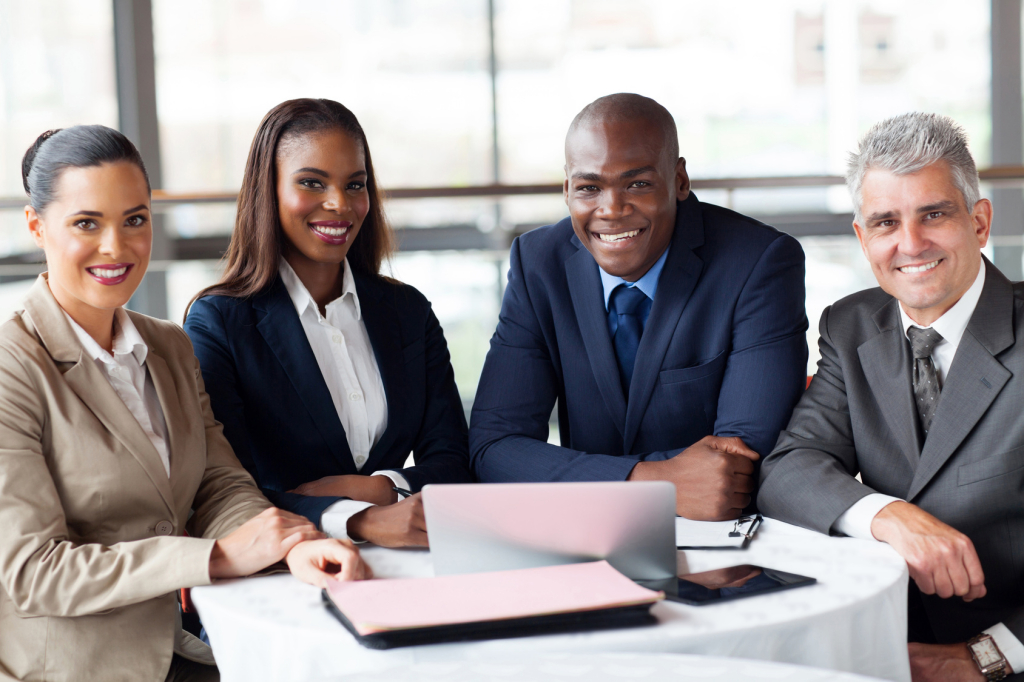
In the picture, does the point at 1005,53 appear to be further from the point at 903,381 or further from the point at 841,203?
the point at 903,381

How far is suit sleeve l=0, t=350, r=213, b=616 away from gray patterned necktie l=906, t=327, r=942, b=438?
127 centimetres

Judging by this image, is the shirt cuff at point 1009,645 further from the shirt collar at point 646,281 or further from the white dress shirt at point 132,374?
the white dress shirt at point 132,374

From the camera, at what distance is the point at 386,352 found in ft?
7.16

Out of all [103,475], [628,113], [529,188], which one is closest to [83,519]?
[103,475]

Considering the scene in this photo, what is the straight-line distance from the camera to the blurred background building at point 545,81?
6.03 metres

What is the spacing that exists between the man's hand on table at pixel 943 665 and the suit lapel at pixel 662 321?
2.37ft

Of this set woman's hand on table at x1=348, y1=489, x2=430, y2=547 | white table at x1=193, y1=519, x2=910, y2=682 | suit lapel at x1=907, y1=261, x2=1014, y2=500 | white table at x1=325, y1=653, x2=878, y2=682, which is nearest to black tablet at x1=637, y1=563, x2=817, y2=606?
white table at x1=193, y1=519, x2=910, y2=682

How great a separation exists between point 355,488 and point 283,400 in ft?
0.91

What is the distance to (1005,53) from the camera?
593 centimetres

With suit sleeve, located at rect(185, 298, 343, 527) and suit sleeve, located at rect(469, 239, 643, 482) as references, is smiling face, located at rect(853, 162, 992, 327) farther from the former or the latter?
suit sleeve, located at rect(185, 298, 343, 527)

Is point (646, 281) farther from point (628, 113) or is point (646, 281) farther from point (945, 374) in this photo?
point (945, 374)

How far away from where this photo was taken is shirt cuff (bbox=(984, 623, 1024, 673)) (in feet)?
5.14

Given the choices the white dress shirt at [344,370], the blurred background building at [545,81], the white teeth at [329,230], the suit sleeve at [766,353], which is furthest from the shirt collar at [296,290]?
the blurred background building at [545,81]

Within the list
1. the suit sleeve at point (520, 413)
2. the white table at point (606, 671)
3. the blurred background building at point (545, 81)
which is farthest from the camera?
the blurred background building at point (545, 81)
